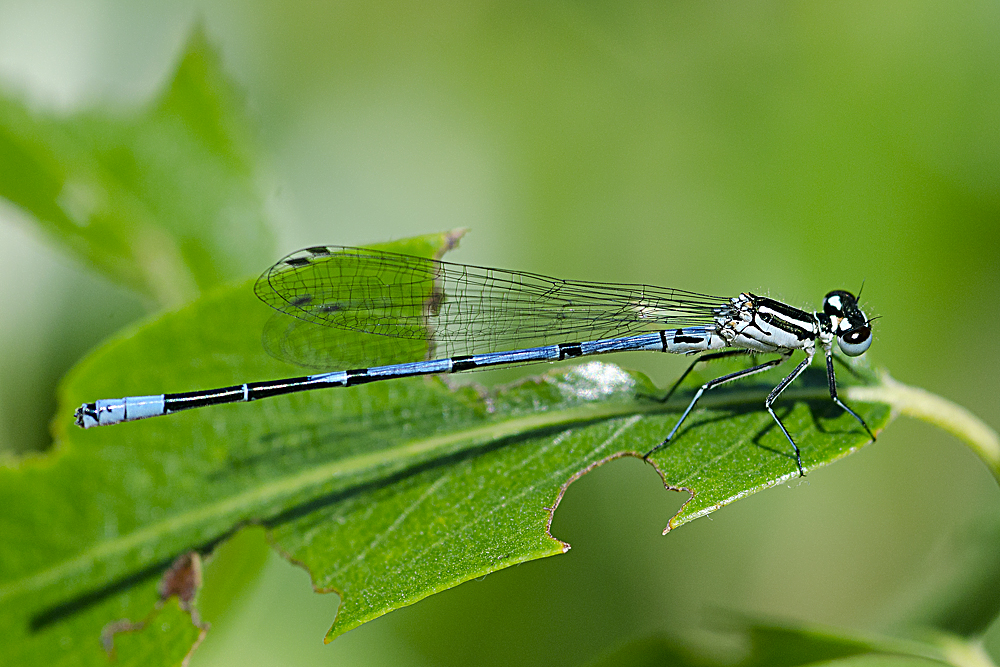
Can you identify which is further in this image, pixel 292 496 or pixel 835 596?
pixel 835 596

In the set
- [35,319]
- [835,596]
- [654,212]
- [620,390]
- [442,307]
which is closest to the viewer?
[620,390]

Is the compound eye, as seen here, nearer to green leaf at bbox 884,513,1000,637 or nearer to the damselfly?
the damselfly

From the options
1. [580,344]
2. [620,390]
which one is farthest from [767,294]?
[620,390]

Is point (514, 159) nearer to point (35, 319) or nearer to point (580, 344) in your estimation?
point (580, 344)

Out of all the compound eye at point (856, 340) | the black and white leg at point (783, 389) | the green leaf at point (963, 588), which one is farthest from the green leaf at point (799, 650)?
the compound eye at point (856, 340)

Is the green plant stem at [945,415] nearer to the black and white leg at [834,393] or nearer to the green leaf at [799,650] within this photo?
the black and white leg at [834,393]

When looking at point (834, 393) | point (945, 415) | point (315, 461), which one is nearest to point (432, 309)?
point (315, 461)

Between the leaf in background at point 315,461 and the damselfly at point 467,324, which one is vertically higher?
the damselfly at point 467,324
